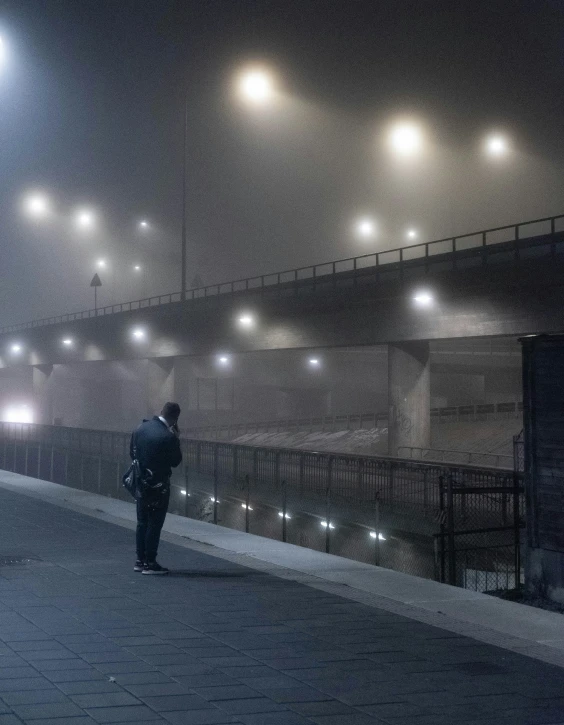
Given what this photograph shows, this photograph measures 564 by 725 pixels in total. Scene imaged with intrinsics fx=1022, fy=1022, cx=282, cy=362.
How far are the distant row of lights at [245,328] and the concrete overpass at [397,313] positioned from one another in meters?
0.12

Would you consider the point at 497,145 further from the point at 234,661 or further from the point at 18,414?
the point at 18,414

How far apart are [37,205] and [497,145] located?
36105 mm

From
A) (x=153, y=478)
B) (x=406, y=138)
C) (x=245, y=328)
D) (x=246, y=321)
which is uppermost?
(x=406, y=138)

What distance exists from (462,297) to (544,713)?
1402 inches

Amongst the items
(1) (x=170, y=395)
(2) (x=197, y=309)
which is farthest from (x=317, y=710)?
(1) (x=170, y=395)

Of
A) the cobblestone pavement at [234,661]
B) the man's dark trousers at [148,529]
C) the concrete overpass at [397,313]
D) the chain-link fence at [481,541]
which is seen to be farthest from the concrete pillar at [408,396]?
the cobblestone pavement at [234,661]

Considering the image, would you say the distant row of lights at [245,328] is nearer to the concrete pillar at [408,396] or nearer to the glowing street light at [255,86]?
the concrete pillar at [408,396]

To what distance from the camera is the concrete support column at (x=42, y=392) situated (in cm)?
8453

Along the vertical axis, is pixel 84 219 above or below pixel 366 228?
above

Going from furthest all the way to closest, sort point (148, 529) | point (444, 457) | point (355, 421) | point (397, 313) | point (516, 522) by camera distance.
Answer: point (355, 421)
point (444, 457)
point (397, 313)
point (516, 522)
point (148, 529)

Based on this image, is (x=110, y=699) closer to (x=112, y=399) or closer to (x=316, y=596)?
(x=316, y=596)

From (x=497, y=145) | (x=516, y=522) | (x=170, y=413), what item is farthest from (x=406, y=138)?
(x=170, y=413)

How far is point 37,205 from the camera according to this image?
71.0 m

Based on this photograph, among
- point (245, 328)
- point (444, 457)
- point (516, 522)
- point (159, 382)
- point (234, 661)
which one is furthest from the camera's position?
point (159, 382)
